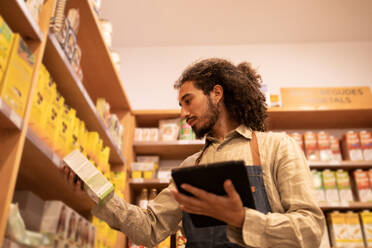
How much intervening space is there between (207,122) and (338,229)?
2.38m

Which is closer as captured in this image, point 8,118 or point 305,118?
point 8,118

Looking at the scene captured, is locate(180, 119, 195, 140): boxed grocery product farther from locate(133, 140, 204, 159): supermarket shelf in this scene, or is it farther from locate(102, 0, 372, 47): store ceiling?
locate(102, 0, 372, 47): store ceiling

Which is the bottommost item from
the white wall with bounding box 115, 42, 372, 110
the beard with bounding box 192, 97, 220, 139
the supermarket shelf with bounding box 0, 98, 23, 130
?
the supermarket shelf with bounding box 0, 98, 23, 130

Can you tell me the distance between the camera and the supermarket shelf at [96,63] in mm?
2600

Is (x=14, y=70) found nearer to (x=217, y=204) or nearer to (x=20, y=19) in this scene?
(x=20, y=19)

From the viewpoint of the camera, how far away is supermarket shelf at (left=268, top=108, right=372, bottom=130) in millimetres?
3955

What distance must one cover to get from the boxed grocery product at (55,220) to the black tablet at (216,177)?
0.99m

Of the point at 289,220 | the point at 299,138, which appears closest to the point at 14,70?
the point at 289,220

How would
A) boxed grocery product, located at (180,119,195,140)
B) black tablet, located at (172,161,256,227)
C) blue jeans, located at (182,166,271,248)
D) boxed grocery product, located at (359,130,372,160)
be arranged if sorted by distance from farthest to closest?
1. boxed grocery product, located at (180,119,195,140)
2. boxed grocery product, located at (359,130,372,160)
3. blue jeans, located at (182,166,271,248)
4. black tablet, located at (172,161,256,227)

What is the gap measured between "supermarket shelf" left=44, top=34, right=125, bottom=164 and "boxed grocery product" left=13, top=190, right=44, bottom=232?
0.76 meters

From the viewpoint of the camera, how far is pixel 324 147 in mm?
3785

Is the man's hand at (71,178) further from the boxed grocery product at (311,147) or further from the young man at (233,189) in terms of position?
the boxed grocery product at (311,147)

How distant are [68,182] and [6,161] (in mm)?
713

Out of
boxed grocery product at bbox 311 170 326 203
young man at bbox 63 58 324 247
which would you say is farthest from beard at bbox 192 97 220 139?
boxed grocery product at bbox 311 170 326 203
